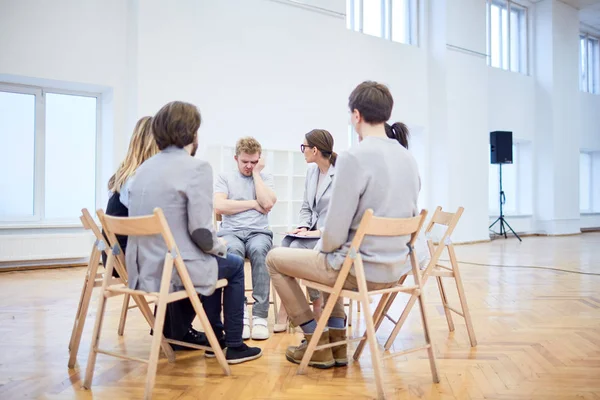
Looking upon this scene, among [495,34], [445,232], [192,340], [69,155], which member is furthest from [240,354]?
[495,34]

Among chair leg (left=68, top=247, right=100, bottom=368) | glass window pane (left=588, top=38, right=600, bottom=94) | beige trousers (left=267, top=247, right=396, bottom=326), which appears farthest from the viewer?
glass window pane (left=588, top=38, right=600, bottom=94)

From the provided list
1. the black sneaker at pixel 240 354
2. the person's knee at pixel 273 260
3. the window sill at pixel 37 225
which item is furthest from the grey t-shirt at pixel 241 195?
the window sill at pixel 37 225

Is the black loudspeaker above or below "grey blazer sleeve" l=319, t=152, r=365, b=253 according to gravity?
above

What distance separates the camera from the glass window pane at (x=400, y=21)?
9.34 meters

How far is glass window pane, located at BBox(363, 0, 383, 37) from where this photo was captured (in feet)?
29.2

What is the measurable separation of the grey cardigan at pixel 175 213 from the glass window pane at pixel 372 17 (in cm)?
742

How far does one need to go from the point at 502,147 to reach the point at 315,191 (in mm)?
7577

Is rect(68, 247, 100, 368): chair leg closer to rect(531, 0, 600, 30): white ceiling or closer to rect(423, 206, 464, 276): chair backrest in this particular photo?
rect(423, 206, 464, 276): chair backrest

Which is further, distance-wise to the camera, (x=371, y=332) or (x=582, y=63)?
(x=582, y=63)

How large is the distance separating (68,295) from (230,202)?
191 cm

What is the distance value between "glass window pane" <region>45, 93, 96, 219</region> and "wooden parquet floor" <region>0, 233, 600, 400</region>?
2.38 m

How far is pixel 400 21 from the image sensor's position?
30.9ft

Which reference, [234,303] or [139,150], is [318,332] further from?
[139,150]

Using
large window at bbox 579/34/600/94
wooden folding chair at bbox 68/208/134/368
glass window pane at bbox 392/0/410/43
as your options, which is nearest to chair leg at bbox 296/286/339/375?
wooden folding chair at bbox 68/208/134/368
